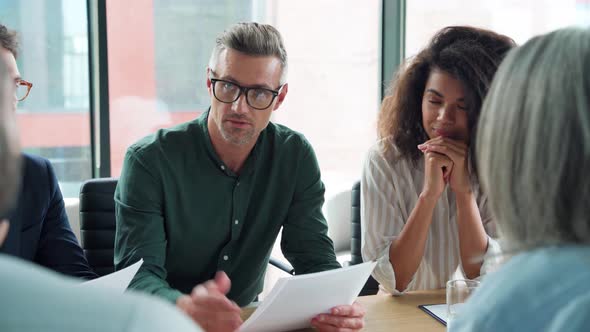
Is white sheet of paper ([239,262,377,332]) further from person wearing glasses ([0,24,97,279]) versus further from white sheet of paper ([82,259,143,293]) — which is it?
person wearing glasses ([0,24,97,279])

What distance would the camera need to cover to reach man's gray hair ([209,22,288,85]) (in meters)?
2.10

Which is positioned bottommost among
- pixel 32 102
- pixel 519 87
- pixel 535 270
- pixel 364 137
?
pixel 364 137

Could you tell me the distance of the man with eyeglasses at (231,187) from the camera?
2.05 metres

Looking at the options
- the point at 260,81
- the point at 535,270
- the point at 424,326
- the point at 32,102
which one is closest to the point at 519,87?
the point at 535,270

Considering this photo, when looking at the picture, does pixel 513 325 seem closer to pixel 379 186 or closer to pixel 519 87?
pixel 519 87

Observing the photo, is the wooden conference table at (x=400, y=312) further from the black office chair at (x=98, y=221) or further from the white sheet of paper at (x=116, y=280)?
the black office chair at (x=98, y=221)

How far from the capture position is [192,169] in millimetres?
2145

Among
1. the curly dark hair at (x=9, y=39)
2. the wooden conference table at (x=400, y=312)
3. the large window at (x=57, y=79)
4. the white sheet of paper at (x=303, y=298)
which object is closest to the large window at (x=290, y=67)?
the large window at (x=57, y=79)

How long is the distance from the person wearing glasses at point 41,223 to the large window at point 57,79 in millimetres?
1705

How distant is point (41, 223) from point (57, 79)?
198cm

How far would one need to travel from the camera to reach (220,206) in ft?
7.12

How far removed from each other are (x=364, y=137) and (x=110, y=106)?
176 centimetres

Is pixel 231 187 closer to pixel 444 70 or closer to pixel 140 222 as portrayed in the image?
pixel 140 222

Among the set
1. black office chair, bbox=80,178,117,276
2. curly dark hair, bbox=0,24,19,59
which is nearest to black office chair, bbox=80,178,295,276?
black office chair, bbox=80,178,117,276
